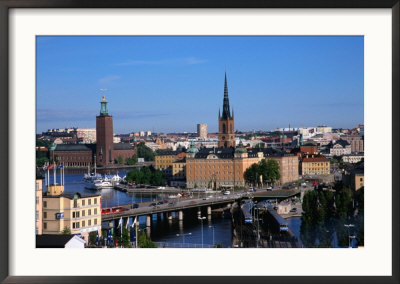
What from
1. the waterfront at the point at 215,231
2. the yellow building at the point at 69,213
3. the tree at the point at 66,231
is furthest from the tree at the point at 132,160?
the tree at the point at 66,231

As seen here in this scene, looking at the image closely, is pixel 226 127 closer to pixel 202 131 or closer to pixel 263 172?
pixel 263 172

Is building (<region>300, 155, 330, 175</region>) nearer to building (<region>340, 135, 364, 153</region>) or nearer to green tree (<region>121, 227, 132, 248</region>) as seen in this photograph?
building (<region>340, 135, 364, 153</region>)

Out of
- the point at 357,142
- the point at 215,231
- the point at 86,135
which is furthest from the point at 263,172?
the point at 357,142

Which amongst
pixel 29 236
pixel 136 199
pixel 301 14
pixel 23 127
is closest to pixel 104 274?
pixel 29 236

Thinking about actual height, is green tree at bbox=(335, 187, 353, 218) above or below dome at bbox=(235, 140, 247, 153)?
below

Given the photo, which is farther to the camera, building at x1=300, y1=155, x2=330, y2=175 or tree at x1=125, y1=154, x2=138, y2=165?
tree at x1=125, y1=154, x2=138, y2=165

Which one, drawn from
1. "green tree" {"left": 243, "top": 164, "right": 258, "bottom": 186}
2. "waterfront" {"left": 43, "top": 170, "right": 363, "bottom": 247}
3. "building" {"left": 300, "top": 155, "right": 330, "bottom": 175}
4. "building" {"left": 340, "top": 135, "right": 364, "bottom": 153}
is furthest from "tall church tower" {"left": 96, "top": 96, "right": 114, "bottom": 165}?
"building" {"left": 300, "top": 155, "right": 330, "bottom": 175}

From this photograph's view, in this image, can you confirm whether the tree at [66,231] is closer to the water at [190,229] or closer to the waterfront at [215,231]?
the waterfront at [215,231]
